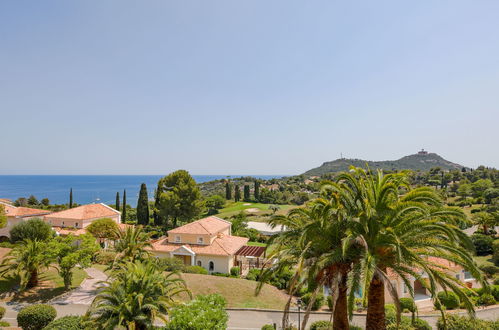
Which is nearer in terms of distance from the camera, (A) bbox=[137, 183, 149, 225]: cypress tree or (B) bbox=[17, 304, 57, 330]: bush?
(B) bbox=[17, 304, 57, 330]: bush

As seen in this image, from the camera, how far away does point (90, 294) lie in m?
23.3

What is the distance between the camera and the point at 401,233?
10938 millimetres

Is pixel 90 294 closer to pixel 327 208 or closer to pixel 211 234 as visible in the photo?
pixel 211 234

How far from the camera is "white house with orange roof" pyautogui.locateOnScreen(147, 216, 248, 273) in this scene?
33.6 m

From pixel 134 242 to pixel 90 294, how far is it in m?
5.13

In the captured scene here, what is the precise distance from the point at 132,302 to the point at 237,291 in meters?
13.4

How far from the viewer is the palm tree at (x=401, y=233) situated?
33.6 ft

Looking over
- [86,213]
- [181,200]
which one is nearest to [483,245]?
[181,200]

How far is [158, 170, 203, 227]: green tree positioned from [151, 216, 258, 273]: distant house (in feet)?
50.0

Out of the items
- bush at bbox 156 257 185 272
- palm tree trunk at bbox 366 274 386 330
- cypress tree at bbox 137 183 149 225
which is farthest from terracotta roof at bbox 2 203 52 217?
palm tree trunk at bbox 366 274 386 330

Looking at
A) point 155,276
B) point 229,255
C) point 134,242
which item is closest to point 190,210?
point 229,255

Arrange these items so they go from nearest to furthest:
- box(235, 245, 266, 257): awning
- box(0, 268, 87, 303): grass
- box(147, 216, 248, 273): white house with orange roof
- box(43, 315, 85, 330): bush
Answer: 1. box(43, 315, 85, 330): bush
2. box(0, 268, 87, 303): grass
3. box(147, 216, 248, 273): white house with orange roof
4. box(235, 245, 266, 257): awning

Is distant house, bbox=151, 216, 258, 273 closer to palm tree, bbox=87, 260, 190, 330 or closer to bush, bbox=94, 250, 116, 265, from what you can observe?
bush, bbox=94, 250, 116, 265

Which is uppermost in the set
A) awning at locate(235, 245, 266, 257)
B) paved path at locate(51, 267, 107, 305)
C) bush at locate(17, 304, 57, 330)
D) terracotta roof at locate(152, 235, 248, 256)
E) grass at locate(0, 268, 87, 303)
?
bush at locate(17, 304, 57, 330)
